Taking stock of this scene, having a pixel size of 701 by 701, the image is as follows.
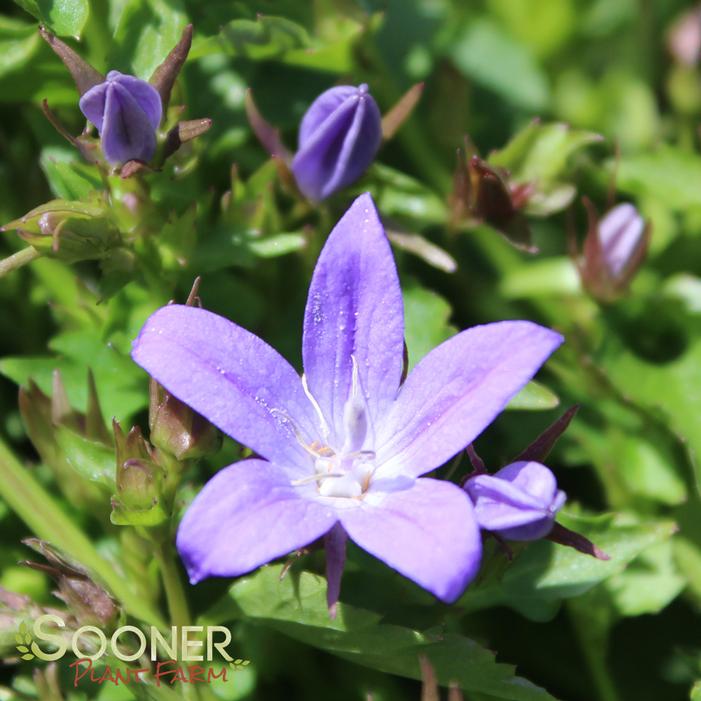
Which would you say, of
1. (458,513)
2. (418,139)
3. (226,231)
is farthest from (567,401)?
(458,513)

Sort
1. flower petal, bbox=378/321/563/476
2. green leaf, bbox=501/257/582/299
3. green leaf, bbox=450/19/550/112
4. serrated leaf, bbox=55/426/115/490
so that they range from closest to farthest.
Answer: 1. flower petal, bbox=378/321/563/476
2. serrated leaf, bbox=55/426/115/490
3. green leaf, bbox=501/257/582/299
4. green leaf, bbox=450/19/550/112

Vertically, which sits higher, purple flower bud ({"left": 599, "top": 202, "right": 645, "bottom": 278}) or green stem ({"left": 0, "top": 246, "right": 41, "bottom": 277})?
green stem ({"left": 0, "top": 246, "right": 41, "bottom": 277})

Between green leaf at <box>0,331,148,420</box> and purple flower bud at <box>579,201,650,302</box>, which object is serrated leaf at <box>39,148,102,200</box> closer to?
green leaf at <box>0,331,148,420</box>

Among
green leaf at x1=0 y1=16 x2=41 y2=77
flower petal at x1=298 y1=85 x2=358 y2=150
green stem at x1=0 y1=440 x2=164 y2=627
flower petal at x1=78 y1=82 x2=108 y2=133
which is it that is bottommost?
green stem at x1=0 y1=440 x2=164 y2=627

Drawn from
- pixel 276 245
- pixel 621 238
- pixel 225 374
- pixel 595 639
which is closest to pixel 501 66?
pixel 621 238

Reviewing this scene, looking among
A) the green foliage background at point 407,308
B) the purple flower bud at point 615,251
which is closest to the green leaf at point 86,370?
the green foliage background at point 407,308

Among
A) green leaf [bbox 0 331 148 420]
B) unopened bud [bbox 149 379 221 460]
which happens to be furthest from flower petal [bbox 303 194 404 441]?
green leaf [bbox 0 331 148 420]

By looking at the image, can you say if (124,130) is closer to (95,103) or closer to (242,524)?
(95,103)
